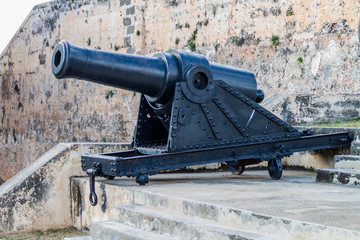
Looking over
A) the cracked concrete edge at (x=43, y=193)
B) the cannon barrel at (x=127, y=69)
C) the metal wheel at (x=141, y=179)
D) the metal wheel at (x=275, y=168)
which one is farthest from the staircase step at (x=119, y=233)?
the metal wheel at (x=275, y=168)

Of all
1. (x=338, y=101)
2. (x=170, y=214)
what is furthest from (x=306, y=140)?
(x=170, y=214)

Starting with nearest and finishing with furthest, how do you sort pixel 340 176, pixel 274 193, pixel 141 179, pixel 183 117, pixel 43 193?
pixel 274 193 → pixel 141 179 → pixel 340 176 → pixel 183 117 → pixel 43 193

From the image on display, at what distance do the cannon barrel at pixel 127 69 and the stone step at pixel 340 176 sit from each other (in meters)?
1.18

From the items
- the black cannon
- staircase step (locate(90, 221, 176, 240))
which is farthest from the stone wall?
staircase step (locate(90, 221, 176, 240))

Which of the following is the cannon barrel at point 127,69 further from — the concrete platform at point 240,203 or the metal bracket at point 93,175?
the concrete platform at point 240,203

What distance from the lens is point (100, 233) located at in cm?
422

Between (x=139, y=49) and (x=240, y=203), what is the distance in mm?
8308

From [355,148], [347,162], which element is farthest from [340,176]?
[355,148]

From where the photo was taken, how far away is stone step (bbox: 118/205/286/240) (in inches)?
132

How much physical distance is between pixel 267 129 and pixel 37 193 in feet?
7.00

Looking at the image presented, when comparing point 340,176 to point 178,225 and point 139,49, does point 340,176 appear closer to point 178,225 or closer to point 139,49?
point 178,225

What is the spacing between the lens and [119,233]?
4.01m

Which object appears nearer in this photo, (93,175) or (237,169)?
(93,175)

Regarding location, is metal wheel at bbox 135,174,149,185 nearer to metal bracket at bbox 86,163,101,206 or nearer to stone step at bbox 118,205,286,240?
metal bracket at bbox 86,163,101,206
